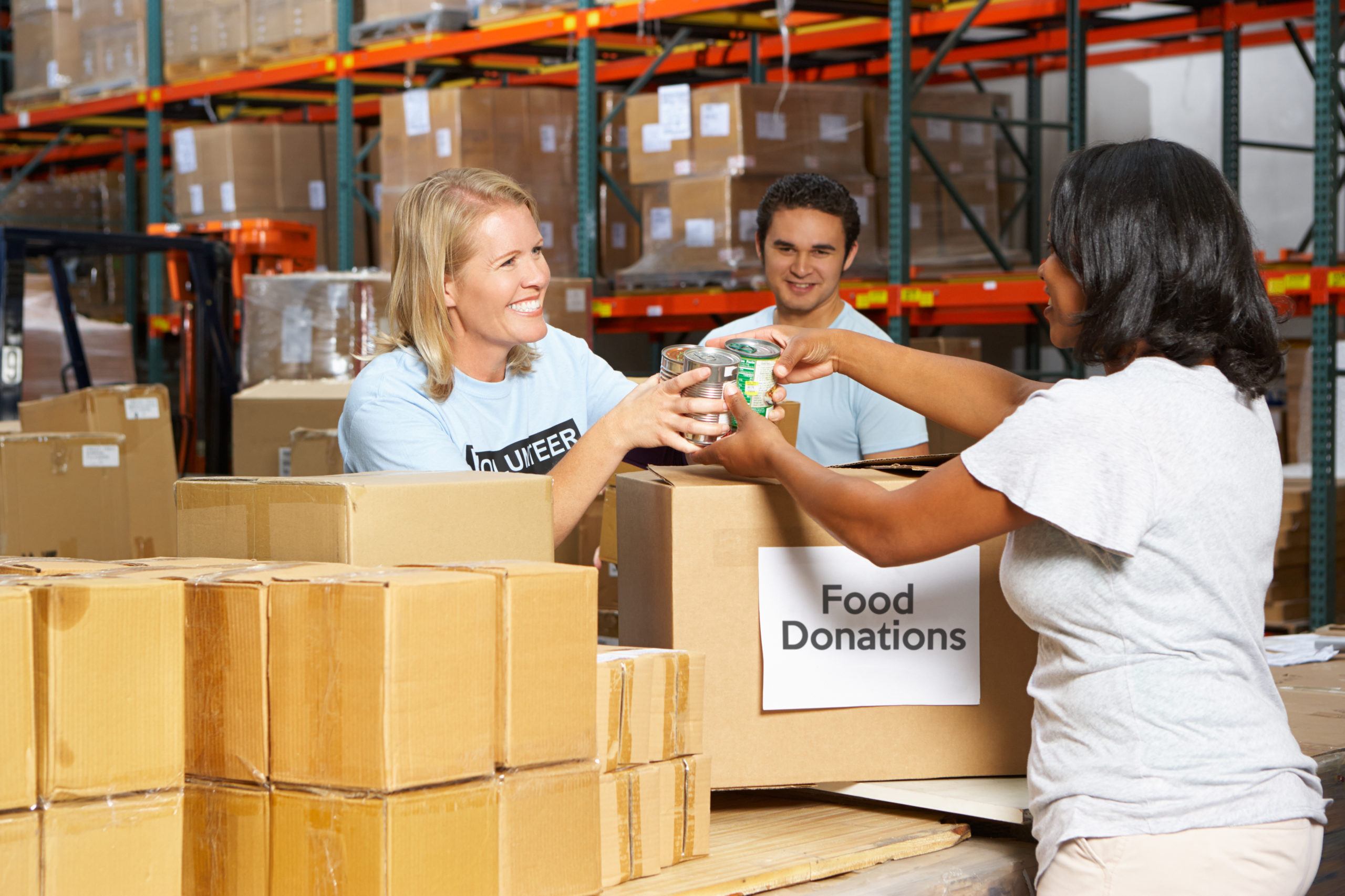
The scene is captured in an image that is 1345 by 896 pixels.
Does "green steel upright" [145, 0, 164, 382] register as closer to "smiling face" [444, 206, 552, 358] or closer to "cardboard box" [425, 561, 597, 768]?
"smiling face" [444, 206, 552, 358]

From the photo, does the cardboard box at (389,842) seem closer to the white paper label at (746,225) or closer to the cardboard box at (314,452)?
the cardboard box at (314,452)

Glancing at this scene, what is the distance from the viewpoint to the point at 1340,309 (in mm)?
5223

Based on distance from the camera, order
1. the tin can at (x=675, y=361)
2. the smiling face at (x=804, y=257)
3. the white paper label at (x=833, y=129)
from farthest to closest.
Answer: the white paper label at (x=833, y=129)
the smiling face at (x=804, y=257)
the tin can at (x=675, y=361)

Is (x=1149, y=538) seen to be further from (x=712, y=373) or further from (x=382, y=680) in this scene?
(x=382, y=680)

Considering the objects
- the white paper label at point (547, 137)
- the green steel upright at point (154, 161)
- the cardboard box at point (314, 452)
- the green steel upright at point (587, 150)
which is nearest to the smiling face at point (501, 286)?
the cardboard box at point (314, 452)

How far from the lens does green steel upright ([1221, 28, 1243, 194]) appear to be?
6.91 meters

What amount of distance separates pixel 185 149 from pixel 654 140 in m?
3.71

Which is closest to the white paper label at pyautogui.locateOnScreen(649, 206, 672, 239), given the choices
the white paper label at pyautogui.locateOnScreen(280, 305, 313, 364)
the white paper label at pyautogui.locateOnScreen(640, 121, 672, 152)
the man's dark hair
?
the white paper label at pyautogui.locateOnScreen(640, 121, 672, 152)

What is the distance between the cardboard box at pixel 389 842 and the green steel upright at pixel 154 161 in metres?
8.42

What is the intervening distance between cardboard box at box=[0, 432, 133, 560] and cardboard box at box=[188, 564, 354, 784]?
3.23 meters

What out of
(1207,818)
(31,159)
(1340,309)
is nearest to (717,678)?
(1207,818)

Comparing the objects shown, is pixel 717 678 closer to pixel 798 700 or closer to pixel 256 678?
pixel 798 700

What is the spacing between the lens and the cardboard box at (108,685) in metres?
1.31

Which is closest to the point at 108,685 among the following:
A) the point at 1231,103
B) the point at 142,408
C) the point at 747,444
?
the point at 747,444
